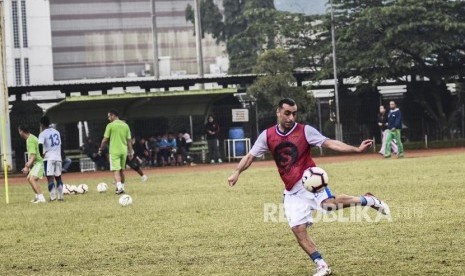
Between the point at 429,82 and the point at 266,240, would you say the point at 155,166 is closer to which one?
the point at 429,82

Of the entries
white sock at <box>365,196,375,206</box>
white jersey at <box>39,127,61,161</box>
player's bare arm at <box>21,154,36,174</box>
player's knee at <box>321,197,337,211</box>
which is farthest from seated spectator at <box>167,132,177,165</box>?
player's knee at <box>321,197,337,211</box>

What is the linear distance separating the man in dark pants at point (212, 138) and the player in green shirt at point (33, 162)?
19.5 metres

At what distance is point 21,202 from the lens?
24953 mm

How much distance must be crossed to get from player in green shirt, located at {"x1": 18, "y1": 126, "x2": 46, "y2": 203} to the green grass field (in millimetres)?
711

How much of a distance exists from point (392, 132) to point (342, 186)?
12789mm

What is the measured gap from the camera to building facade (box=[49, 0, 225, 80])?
13188cm

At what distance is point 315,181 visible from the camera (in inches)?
442

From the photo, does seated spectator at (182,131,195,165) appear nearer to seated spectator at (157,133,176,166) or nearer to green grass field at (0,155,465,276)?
seated spectator at (157,133,176,166)

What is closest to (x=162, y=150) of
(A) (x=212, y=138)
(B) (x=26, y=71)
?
(A) (x=212, y=138)

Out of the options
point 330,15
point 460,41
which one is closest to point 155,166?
point 330,15

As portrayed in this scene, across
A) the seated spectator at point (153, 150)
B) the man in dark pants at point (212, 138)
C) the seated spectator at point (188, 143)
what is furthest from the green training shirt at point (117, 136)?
the seated spectator at point (153, 150)

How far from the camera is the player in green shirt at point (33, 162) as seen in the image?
24.1 meters

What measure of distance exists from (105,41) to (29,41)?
3039 cm

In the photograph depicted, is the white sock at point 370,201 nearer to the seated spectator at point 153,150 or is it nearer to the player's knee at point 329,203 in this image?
the player's knee at point 329,203
